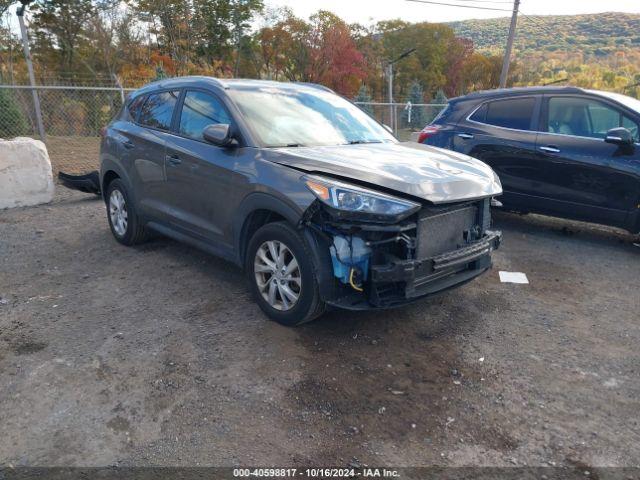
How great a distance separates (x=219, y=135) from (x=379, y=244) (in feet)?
5.07

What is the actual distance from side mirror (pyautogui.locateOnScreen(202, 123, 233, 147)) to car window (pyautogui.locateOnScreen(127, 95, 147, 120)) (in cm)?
193

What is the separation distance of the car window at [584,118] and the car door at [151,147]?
456 cm

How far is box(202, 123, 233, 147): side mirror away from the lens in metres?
3.90

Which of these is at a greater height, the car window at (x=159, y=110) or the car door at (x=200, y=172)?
the car window at (x=159, y=110)

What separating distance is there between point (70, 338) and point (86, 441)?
1281 millimetres

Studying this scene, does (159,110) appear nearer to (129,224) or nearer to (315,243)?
(129,224)

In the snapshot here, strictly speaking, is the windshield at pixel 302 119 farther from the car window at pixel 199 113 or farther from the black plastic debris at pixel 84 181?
the black plastic debris at pixel 84 181

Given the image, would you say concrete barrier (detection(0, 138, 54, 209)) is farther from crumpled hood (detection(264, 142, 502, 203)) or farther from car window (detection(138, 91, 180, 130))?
crumpled hood (detection(264, 142, 502, 203))

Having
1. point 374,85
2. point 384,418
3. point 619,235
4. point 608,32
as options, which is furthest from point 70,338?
point 608,32

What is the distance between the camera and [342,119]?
4.76m

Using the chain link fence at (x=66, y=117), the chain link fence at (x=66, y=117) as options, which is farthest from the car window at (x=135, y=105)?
the chain link fence at (x=66, y=117)

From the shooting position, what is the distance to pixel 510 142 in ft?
21.3

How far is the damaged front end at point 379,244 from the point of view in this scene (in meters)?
3.22

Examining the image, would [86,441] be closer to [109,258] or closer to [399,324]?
[399,324]
